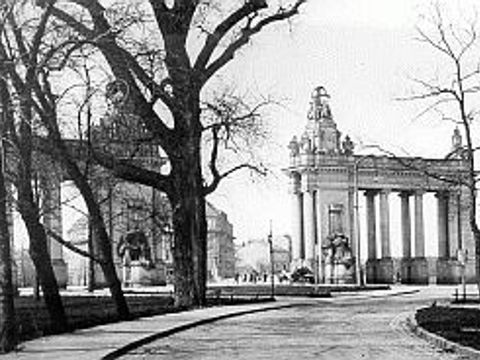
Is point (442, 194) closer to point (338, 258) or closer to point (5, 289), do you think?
point (338, 258)

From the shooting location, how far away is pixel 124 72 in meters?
27.9

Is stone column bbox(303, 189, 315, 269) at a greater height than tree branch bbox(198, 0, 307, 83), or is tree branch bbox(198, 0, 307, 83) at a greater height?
tree branch bbox(198, 0, 307, 83)

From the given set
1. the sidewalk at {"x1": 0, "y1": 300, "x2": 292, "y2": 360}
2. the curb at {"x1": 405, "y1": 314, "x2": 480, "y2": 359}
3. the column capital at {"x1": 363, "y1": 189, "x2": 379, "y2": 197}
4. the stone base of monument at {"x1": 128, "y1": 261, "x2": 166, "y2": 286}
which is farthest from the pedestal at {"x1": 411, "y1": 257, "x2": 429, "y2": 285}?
the curb at {"x1": 405, "y1": 314, "x2": 480, "y2": 359}

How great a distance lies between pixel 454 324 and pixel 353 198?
63.7 meters

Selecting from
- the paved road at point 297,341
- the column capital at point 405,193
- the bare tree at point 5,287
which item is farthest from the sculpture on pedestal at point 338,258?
the bare tree at point 5,287

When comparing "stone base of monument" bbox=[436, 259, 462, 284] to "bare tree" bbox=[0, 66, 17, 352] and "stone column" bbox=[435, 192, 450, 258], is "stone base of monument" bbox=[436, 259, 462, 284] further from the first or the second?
"bare tree" bbox=[0, 66, 17, 352]

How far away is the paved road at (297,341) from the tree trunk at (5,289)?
2.17m

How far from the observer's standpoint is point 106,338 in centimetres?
2206

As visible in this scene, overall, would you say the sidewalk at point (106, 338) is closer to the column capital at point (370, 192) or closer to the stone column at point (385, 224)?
the stone column at point (385, 224)

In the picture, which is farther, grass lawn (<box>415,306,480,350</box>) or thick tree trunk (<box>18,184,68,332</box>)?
thick tree trunk (<box>18,184,68,332</box>)

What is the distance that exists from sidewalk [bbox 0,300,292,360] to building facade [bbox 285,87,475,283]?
5369 centimetres

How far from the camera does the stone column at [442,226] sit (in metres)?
92.4

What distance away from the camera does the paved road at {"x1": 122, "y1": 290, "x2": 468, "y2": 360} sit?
18.6m

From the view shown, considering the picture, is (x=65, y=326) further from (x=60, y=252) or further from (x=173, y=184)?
(x=60, y=252)
